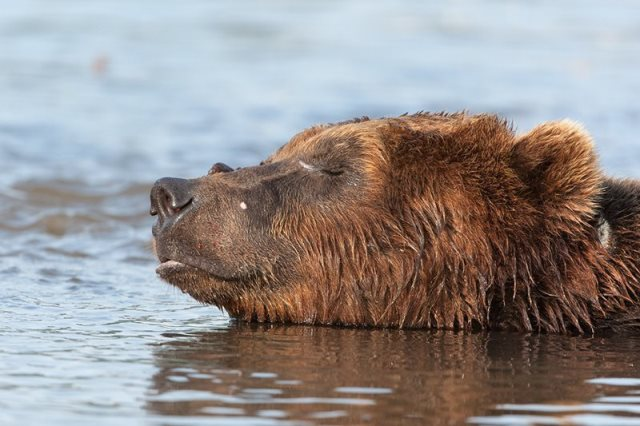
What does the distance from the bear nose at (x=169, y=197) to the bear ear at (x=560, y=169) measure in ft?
5.88

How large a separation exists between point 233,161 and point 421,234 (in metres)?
7.84

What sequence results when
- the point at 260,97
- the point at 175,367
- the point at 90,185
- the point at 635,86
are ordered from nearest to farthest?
the point at 175,367 → the point at 90,185 → the point at 260,97 → the point at 635,86

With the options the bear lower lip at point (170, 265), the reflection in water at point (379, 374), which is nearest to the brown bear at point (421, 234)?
the bear lower lip at point (170, 265)

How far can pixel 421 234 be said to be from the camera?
744 centimetres

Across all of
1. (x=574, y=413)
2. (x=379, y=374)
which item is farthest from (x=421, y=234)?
(x=574, y=413)

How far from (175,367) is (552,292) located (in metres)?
2.09

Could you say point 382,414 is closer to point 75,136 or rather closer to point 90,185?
point 90,185

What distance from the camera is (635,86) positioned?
2116cm

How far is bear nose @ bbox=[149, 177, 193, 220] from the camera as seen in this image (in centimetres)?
754

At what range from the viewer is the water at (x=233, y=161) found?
6.12 m

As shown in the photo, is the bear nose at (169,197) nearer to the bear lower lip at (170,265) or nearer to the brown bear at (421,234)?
the brown bear at (421,234)

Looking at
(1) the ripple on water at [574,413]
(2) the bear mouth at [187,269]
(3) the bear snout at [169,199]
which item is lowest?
(1) the ripple on water at [574,413]

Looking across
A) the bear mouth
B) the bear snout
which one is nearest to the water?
the bear mouth

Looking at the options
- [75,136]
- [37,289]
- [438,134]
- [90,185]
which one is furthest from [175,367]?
[75,136]
